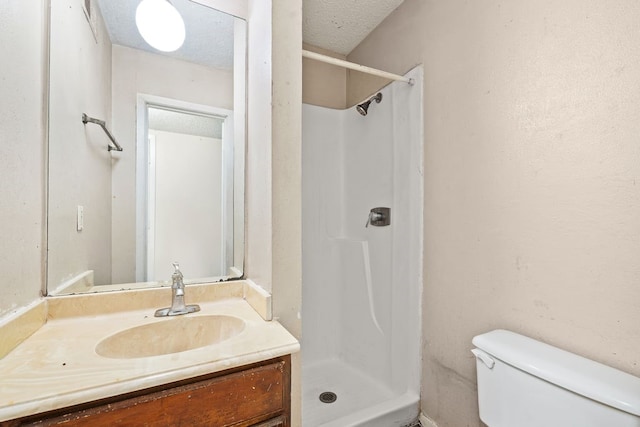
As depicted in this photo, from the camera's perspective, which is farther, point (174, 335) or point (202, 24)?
point (202, 24)

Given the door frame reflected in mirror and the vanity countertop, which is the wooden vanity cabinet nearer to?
the vanity countertop

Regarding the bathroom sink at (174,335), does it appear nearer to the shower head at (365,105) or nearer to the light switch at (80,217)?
the light switch at (80,217)

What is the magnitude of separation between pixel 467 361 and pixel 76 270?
1566mm

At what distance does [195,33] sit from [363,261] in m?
1.54

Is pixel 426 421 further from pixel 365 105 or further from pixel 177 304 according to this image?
pixel 365 105

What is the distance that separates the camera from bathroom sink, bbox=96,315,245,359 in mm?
928

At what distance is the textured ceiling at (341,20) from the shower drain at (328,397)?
2.26 m

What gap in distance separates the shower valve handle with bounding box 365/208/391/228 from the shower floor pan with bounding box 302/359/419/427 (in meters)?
0.92

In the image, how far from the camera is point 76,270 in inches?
41.6

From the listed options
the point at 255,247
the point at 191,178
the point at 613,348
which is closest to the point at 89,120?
the point at 191,178

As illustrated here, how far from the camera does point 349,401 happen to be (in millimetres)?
1699

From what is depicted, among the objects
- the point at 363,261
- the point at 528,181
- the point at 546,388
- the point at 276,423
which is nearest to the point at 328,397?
the point at 363,261

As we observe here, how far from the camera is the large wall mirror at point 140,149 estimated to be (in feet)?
3.37

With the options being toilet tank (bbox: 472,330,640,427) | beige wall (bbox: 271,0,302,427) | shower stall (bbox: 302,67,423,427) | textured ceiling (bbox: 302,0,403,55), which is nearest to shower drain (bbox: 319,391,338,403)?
shower stall (bbox: 302,67,423,427)
